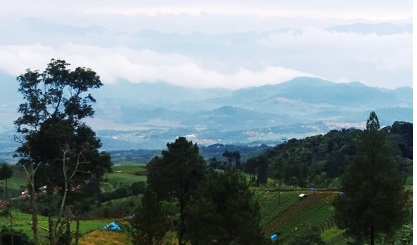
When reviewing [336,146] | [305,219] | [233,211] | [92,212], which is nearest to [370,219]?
[233,211]

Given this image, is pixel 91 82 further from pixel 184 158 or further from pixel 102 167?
pixel 184 158

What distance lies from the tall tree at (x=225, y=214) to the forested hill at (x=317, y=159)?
73.2 feet

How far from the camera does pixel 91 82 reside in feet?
101

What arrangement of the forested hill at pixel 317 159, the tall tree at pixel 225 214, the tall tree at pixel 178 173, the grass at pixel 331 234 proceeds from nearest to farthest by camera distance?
the tall tree at pixel 225 214 < the tall tree at pixel 178 173 < the grass at pixel 331 234 < the forested hill at pixel 317 159

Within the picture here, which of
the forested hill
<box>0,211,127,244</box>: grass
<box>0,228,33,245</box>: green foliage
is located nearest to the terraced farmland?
the forested hill

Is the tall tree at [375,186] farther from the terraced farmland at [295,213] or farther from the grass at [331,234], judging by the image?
the terraced farmland at [295,213]

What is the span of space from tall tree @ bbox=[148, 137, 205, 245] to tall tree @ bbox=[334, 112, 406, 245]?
26.1 feet

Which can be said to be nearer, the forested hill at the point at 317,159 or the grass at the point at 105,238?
the grass at the point at 105,238

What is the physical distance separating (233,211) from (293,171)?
4246cm

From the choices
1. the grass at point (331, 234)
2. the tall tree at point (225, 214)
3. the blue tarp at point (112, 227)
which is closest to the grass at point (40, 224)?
the blue tarp at point (112, 227)

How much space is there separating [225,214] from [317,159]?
6284cm

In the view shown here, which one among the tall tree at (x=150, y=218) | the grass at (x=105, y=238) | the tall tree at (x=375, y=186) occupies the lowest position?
the grass at (x=105, y=238)

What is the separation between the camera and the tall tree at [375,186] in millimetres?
21516

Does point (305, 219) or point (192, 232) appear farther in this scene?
point (305, 219)
